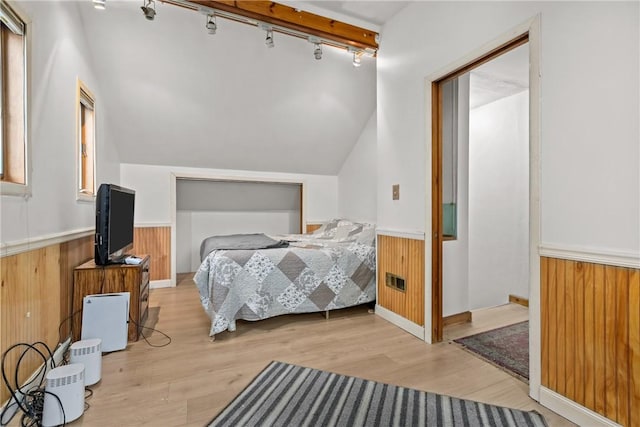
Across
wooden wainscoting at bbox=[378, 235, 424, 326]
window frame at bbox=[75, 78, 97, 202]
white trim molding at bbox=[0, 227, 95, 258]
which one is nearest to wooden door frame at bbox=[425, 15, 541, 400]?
wooden wainscoting at bbox=[378, 235, 424, 326]

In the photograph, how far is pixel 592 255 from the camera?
59.3 inches

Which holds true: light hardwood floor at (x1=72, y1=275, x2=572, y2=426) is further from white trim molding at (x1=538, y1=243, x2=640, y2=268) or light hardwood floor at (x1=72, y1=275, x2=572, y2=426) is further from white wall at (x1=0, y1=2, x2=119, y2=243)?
white wall at (x1=0, y1=2, x2=119, y2=243)

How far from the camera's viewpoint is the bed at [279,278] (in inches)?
104

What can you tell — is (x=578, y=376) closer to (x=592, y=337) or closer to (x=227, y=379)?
(x=592, y=337)

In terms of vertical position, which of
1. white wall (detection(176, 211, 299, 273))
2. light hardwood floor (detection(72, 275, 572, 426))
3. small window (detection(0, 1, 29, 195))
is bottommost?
light hardwood floor (detection(72, 275, 572, 426))

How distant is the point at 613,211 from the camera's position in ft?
4.72

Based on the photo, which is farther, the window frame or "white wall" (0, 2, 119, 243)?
the window frame

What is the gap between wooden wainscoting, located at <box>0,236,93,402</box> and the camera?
62.4 inches

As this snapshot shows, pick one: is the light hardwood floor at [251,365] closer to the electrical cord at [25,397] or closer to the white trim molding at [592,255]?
the electrical cord at [25,397]

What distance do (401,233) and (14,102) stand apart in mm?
2828

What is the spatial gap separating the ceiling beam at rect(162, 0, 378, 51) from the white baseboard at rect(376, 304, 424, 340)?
266cm

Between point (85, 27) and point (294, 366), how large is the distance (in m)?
3.51

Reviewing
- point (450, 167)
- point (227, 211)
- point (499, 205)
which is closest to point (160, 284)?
point (227, 211)

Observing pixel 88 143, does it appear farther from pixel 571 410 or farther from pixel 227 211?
pixel 571 410
